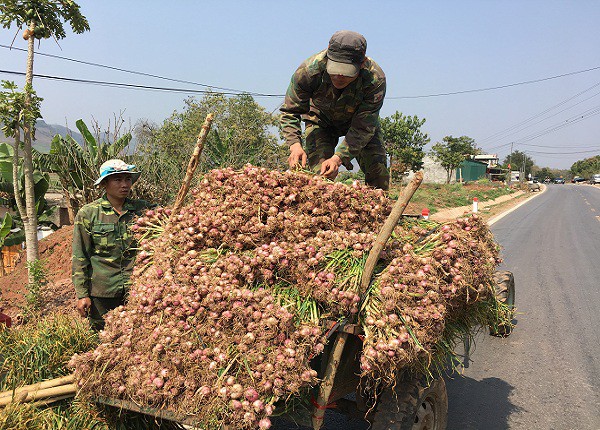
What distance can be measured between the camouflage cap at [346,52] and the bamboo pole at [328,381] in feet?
8.02

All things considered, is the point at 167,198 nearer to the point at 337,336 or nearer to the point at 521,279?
the point at 521,279

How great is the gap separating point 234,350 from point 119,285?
7.24 ft

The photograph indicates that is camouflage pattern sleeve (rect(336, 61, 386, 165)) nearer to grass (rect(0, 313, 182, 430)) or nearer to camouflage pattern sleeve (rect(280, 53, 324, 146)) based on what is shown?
camouflage pattern sleeve (rect(280, 53, 324, 146))

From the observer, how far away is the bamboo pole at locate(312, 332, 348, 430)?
7.58 feet

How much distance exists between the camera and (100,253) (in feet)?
13.2

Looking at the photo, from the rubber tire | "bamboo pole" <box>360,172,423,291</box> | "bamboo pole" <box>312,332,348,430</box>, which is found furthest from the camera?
the rubber tire

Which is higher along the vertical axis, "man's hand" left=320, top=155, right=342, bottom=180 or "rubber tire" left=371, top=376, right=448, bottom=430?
"man's hand" left=320, top=155, right=342, bottom=180

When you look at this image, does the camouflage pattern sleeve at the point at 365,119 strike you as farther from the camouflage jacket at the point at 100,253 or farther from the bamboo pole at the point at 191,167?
the camouflage jacket at the point at 100,253

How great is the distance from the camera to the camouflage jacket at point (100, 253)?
399 centimetres

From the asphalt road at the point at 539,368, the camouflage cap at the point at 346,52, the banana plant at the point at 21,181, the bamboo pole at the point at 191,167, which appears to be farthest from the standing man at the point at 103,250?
the banana plant at the point at 21,181

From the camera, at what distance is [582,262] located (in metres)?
10.7

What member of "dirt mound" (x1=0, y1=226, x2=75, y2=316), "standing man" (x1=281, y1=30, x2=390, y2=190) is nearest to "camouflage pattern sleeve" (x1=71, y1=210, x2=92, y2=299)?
"standing man" (x1=281, y1=30, x2=390, y2=190)

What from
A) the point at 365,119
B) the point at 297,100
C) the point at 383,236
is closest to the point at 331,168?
the point at 365,119

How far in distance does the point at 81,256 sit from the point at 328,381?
2.64 metres
